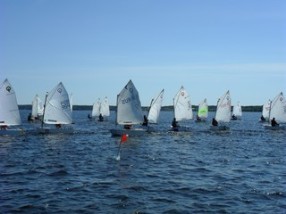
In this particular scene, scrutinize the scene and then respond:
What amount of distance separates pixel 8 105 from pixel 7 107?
301 millimetres

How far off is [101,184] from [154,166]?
9.08 metres

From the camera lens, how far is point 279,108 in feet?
271

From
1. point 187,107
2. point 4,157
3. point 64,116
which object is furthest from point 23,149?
point 187,107

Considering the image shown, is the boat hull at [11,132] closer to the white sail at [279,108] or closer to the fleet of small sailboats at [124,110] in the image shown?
the fleet of small sailboats at [124,110]

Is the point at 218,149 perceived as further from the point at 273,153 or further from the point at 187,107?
the point at 187,107

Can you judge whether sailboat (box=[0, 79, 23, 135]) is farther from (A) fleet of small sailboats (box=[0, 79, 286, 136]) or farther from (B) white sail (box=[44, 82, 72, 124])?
(B) white sail (box=[44, 82, 72, 124])

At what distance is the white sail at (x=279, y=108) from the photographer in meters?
82.6

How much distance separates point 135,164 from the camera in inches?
1457

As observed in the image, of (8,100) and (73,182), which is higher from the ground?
(8,100)

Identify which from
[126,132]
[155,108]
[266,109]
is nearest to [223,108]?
[155,108]

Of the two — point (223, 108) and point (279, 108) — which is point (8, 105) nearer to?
point (223, 108)

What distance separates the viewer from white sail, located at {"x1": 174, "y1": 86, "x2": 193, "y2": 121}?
78.2 meters

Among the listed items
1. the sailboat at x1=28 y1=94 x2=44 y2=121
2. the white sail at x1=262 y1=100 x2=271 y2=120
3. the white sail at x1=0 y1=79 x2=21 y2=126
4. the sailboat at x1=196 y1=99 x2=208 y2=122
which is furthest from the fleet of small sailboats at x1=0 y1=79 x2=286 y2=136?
the sailboat at x1=28 y1=94 x2=44 y2=121

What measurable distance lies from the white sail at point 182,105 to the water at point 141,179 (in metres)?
27.6
